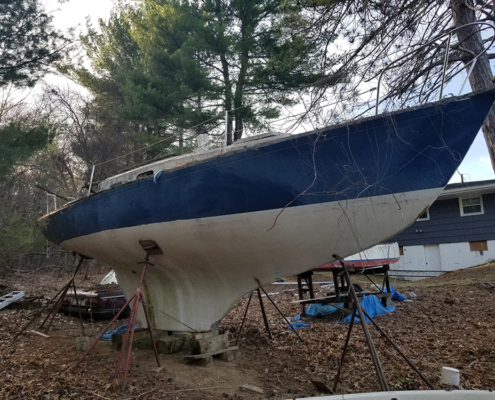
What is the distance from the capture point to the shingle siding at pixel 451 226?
54.1 ft

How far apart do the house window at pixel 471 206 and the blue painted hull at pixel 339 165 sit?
14389 mm

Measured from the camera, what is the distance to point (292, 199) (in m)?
4.45

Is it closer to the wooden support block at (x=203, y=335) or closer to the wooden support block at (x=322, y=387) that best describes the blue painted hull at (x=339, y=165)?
the wooden support block at (x=203, y=335)

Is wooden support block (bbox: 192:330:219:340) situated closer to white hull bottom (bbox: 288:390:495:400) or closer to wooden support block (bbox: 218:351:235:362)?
wooden support block (bbox: 218:351:235:362)

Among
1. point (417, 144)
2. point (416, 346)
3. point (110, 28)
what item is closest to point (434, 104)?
point (417, 144)

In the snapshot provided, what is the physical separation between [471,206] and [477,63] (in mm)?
11193

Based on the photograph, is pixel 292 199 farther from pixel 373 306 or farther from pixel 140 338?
pixel 373 306

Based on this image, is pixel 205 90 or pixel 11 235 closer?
pixel 11 235

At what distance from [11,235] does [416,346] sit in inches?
474

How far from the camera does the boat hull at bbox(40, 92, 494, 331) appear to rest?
4.19 metres

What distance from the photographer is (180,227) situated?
5.03m

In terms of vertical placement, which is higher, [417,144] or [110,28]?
[110,28]

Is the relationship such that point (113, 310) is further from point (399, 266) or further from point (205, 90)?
point (399, 266)

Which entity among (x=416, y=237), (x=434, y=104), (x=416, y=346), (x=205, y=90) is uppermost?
(x=205, y=90)
